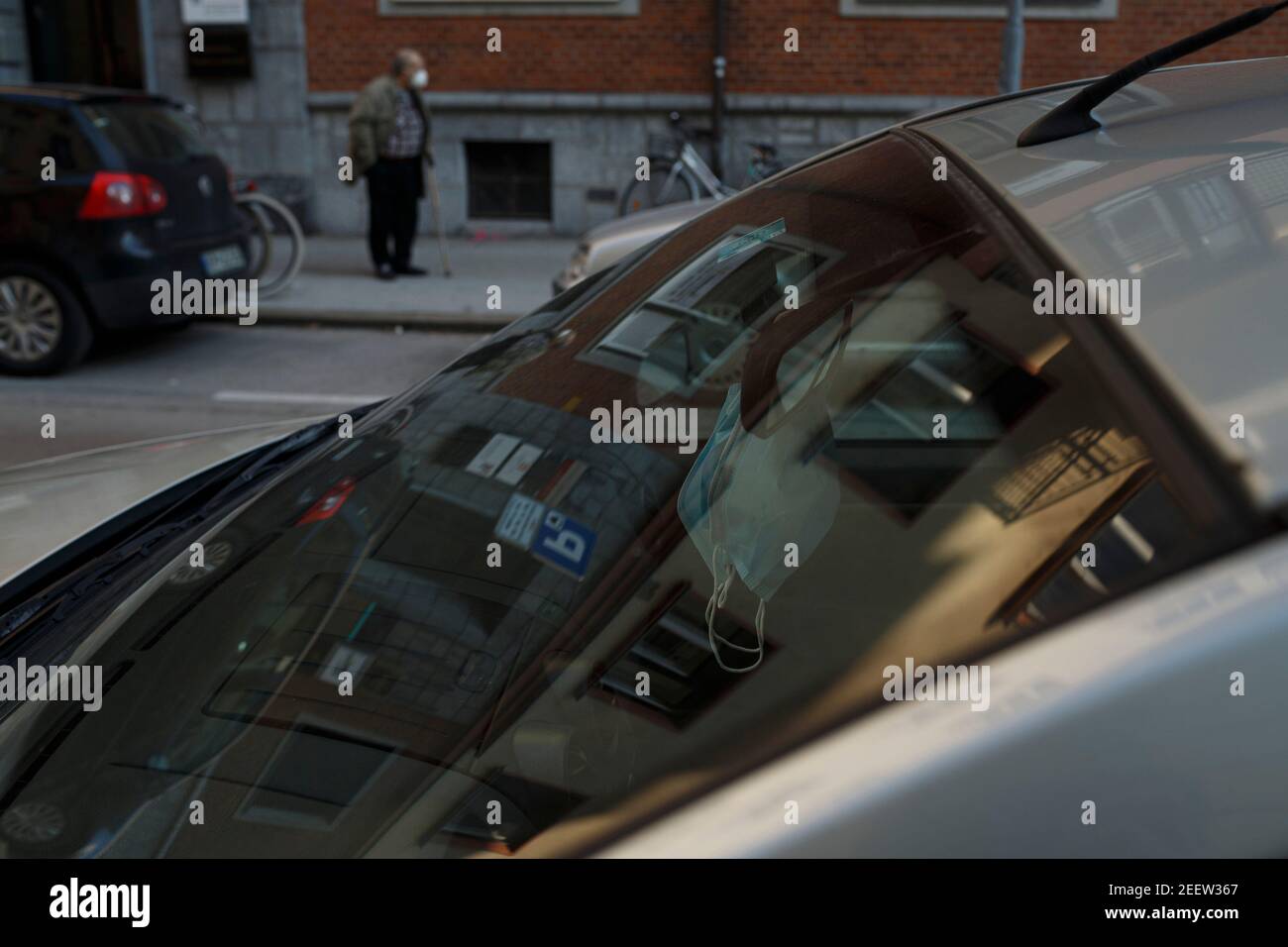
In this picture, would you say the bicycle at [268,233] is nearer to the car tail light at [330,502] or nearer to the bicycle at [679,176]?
the bicycle at [679,176]

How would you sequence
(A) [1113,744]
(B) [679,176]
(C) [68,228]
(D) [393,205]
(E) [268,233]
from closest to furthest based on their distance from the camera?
1. (A) [1113,744]
2. (C) [68,228]
3. (E) [268,233]
4. (D) [393,205]
5. (B) [679,176]

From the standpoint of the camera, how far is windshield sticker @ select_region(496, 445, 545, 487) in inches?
73.5

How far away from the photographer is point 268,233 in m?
11.1

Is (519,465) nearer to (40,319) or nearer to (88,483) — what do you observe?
(88,483)

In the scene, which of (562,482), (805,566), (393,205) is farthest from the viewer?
(393,205)

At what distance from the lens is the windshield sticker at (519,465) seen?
187 centimetres

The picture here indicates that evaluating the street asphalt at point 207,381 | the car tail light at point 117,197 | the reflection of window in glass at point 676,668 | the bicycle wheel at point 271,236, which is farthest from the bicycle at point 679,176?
the reflection of window in glass at point 676,668

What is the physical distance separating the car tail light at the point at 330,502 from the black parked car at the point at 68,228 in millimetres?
7445

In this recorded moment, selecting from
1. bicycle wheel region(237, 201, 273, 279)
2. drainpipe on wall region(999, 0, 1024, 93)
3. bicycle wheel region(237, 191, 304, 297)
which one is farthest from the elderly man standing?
drainpipe on wall region(999, 0, 1024, 93)

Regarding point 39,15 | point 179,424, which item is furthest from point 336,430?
point 39,15

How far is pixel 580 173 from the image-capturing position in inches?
577

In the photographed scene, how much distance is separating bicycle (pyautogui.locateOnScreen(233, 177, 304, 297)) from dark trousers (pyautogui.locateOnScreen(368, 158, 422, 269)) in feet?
2.86

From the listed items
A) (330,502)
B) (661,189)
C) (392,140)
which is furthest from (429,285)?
(330,502)

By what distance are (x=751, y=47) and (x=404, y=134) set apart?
409 cm
